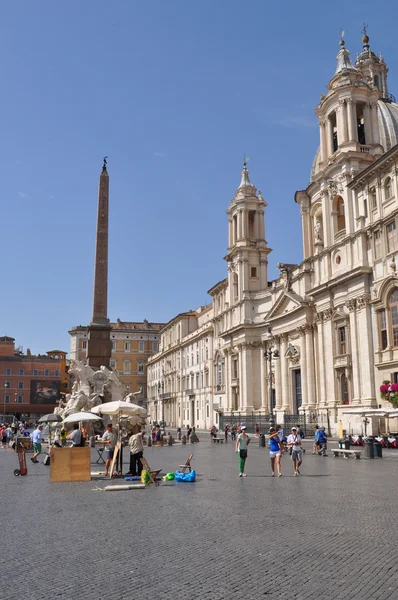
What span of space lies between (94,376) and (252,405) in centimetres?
2480

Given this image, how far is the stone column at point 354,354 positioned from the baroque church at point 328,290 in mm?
62

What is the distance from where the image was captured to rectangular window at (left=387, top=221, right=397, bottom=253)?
32566 millimetres

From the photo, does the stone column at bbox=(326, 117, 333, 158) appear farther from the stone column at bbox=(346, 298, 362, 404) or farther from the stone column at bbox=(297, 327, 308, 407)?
the stone column at bbox=(297, 327, 308, 407)

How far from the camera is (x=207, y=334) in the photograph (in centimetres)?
6794

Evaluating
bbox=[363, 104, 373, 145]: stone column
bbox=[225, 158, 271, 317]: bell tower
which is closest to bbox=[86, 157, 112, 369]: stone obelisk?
bbox=[363, 104, 373, 145]: stone column

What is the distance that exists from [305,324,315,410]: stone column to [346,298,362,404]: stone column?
643 cm

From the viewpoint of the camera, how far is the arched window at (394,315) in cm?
3244

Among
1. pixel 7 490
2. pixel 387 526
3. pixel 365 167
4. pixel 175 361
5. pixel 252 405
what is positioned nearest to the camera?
pixel 387 526

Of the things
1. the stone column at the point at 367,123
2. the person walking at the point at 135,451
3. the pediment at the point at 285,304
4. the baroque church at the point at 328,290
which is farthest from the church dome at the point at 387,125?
the person walking at the point at 135,451

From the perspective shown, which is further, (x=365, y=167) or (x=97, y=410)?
(x=365, y=167)

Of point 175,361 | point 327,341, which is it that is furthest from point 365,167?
point 175,361

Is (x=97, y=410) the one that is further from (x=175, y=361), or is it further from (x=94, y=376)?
(x=175, y=361)

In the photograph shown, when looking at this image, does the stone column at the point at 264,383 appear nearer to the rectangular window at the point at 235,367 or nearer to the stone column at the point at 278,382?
the stone column at the point at 278,382

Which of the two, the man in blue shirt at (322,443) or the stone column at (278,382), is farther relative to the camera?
the stone column at (278,382)
